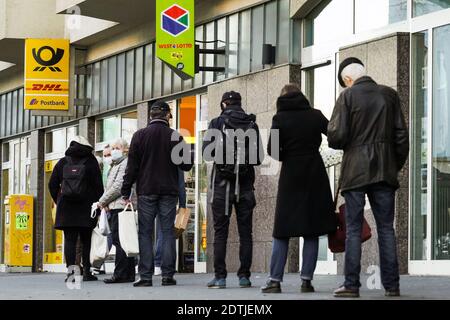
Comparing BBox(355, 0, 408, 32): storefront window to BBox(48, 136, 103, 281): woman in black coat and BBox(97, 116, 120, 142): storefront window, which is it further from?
BBox(97, 116, 120, 142): storefront window

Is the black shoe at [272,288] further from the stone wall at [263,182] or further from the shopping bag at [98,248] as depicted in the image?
the stone wall at [263,182]

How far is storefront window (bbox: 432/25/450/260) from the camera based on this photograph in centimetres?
1409

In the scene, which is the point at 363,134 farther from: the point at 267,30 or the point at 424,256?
the point at 267,30

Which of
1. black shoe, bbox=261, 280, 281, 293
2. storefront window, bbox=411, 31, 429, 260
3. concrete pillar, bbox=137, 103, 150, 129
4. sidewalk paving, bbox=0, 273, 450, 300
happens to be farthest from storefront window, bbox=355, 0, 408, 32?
concrete pillar, bbox=137, 103, 150, 129

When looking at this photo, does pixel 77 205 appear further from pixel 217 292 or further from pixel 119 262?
pixel 217 292

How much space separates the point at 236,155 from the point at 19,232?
54.3 ft

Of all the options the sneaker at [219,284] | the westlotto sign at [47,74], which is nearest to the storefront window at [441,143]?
the sneaker at [219,284]

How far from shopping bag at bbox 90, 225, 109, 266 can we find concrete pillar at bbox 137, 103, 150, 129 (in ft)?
24.5

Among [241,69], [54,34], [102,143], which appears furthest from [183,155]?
[54,34]

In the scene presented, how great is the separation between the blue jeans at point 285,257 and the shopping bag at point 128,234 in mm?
2796

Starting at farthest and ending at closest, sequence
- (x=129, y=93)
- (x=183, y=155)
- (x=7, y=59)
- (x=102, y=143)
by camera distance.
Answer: (x=7, y=59)
(x=102, y=143)
(x=129, y=93)
(x=183, y=155)

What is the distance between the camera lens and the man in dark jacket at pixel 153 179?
12.5m
